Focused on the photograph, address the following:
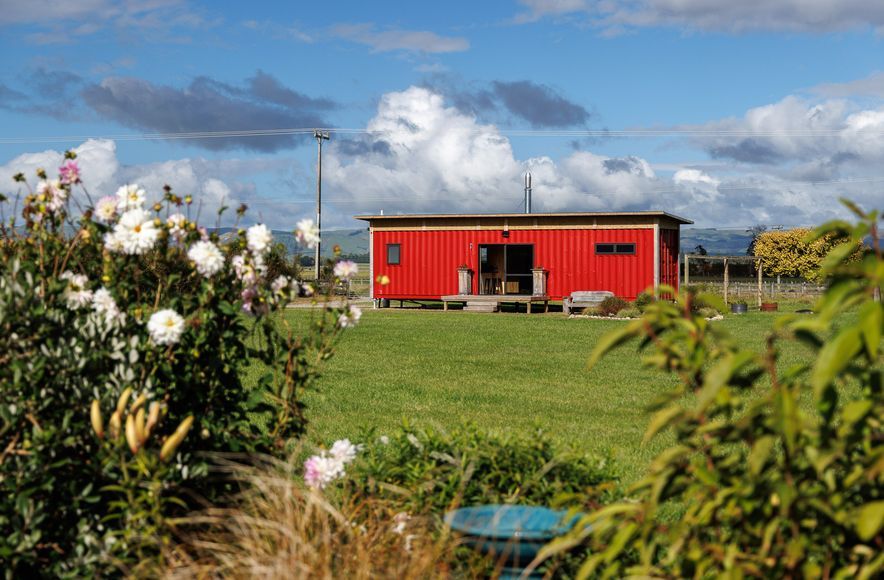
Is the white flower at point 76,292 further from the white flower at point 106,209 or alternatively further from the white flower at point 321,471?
the white flower at point 321,471

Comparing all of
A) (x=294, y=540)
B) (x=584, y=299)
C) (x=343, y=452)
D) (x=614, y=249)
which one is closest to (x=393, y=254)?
(x=584, y=299)

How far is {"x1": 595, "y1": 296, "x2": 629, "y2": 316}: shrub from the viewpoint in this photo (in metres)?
24.8

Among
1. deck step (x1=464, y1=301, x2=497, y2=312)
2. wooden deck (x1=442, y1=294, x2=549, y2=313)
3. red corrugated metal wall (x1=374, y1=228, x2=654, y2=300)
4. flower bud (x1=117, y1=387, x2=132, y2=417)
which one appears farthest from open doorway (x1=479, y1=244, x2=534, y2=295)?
flower bud (x1=117, y1=387, x2=132, y2=417)

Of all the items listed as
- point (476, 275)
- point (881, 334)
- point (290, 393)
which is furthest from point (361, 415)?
point (476, 275)

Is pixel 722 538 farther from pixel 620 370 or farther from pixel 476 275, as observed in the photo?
pixel 476 275

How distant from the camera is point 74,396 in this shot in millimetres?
3287

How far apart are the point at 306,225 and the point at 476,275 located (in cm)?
2589

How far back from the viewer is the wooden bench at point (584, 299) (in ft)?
85.6

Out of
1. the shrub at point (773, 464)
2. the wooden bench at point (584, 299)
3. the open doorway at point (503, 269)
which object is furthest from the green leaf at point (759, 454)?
the open doorway at point (503, 269)

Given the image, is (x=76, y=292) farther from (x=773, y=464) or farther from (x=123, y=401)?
(x=773, y=464)

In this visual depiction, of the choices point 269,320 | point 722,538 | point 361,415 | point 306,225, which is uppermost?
point 306,225

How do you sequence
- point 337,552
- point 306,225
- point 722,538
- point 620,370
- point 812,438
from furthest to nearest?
point 620,370 → point 306,225 → point 337,552 → point 722,538 → point 812,438

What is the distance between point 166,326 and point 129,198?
2.62ft

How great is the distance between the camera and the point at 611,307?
2491 centimetres
